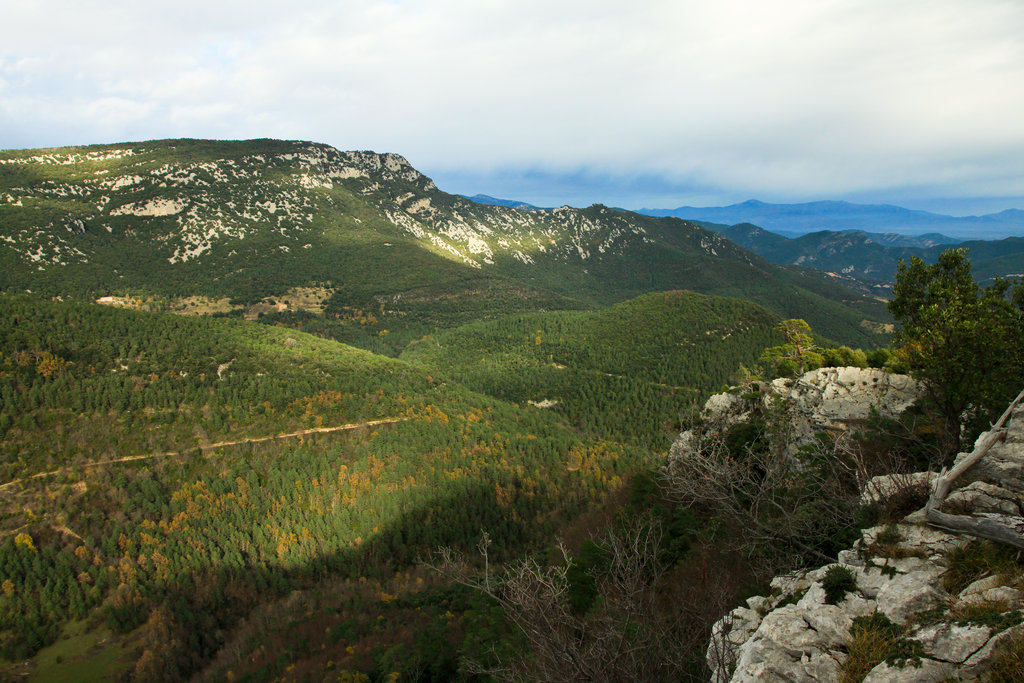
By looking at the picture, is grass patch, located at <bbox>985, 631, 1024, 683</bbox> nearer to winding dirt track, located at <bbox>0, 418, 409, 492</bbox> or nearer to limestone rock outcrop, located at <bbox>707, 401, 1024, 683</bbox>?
limestone rock outcrop, located at <bbox>707, 401, 1024, 683</bbox>

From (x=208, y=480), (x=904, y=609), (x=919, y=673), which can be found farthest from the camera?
(x=208, y=480)

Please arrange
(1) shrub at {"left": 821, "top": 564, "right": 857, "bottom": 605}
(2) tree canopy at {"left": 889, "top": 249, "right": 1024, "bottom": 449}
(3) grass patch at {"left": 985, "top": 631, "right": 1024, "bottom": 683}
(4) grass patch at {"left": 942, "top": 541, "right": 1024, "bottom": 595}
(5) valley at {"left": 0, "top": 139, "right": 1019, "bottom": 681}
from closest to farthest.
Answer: (3) grass patch at {"left": 985, "top": 631, "right": 1024, "bottom": 683}, (4) grass patch at {"left": 942, "top": 541, "right": 1024, "bottom": 595}, (1) shrub at {"left": 821, "top": 564, "right": 857, "bottom": 605}, (2) tree canopy at {"left": 889, "top": 249, "right": 1024, "bottom": 449}, (5) valley at {"left": 0, "top": 139, "right": 1019, "bottom": 681}

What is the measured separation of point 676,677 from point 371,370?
95.0 metres

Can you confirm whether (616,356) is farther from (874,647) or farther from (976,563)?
(874,647)

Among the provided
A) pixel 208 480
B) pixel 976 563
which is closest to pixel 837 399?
pixel 976 563

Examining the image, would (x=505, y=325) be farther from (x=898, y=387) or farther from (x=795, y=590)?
(x=795, y=590)

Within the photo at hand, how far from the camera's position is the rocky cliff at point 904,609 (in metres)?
7.99

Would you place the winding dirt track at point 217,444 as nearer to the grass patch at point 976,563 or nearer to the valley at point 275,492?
the valley at point 275,492

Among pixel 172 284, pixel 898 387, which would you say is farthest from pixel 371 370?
pixel 172 284

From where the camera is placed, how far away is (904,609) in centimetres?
946

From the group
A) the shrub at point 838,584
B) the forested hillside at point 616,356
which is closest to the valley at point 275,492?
the forested hillside at point 616,356

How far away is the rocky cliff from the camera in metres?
7.99

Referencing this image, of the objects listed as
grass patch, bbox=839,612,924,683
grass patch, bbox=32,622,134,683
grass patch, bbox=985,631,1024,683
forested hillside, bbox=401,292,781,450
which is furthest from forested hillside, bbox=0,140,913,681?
grass patch, bbox=985,631,1024,683

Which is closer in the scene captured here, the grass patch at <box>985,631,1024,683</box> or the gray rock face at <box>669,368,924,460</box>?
the grass patch at <box>985,631,1024,683</box>
